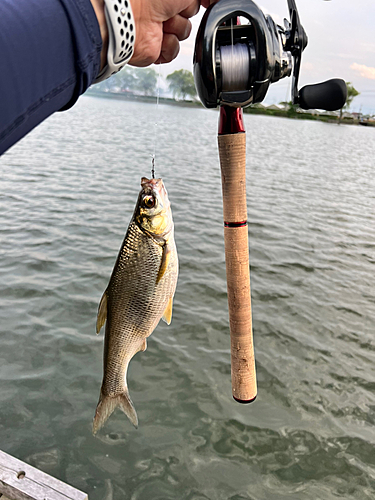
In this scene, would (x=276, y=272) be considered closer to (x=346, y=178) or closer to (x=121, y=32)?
(x=121, y=32)

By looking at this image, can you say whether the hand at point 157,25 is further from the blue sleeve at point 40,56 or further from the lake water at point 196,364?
the lake water at point 196,364

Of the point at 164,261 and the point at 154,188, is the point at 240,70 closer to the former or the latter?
the point at 154,188

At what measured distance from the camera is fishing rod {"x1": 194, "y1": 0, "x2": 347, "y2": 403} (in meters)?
1.63

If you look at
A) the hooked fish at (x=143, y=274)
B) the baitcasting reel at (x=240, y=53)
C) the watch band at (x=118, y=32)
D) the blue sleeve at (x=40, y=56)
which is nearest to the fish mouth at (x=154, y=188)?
the hooked fish at (x=143, y=274)

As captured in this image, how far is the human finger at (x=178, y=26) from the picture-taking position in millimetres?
1668

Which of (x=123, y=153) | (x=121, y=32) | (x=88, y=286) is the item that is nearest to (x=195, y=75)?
(x=121, y=32)

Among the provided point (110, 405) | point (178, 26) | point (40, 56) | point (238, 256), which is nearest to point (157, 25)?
point (178, 26)

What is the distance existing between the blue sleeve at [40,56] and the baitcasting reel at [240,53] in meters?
0.83

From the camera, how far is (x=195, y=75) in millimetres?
1830

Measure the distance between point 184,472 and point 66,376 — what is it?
1.73 meters

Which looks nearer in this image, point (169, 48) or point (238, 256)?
point (169, 48)

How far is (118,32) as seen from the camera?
101 cm

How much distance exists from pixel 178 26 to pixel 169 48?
0.42 feet

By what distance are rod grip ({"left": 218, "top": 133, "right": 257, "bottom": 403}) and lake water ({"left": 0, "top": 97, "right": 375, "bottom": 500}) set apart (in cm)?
166
